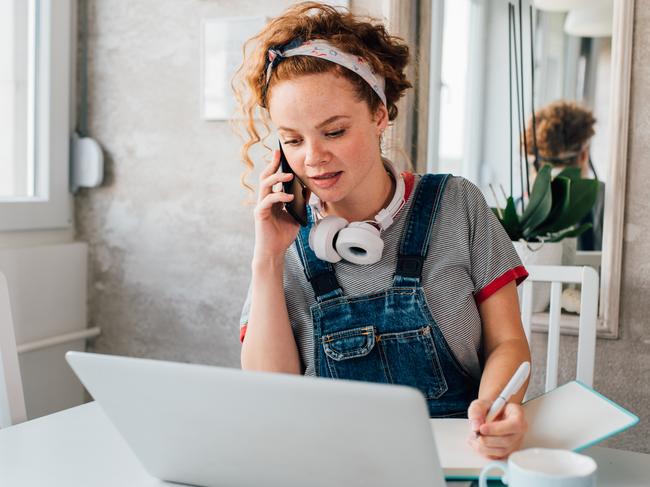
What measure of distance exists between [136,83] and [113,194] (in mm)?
362

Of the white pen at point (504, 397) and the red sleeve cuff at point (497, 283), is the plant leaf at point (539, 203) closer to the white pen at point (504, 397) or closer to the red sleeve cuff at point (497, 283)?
the red sleeve cuff at point (497, 283)

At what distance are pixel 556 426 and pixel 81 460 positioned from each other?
1.98 feet

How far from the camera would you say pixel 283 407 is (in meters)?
0.68

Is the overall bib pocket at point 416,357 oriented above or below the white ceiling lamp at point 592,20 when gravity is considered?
below

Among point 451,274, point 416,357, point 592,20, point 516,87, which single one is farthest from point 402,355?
point 592,20

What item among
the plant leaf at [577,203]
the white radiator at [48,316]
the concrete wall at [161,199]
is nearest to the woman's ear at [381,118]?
the plant leaf at [577,203]

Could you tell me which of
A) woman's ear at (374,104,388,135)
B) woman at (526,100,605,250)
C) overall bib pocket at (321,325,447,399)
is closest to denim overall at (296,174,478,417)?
overall bib pocket at (321,325,447,399)

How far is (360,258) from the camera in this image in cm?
122

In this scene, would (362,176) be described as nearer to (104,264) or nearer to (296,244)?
(296,244)

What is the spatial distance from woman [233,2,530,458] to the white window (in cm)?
121

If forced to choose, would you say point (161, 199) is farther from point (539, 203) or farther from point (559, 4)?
point (559, 4)

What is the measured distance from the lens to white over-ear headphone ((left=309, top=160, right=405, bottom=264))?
1189mm

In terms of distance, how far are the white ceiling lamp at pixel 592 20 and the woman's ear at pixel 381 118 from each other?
3.24ft

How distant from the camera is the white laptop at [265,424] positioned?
2.15ft
